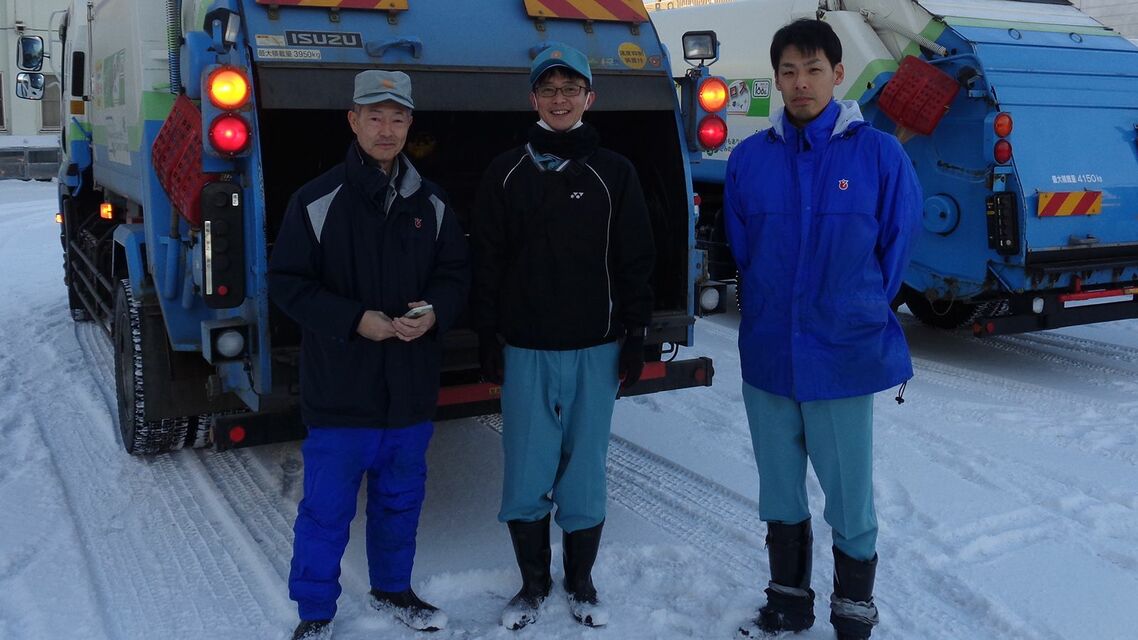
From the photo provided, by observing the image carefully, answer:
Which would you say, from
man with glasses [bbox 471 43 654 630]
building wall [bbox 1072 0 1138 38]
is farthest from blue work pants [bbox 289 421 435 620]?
building wall [bbox 1072 0 1138 38]

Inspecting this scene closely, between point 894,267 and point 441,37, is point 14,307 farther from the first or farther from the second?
point 894,267

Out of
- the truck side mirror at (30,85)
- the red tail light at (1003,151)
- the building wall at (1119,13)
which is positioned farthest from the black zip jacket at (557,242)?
the building wall at (1119,13)

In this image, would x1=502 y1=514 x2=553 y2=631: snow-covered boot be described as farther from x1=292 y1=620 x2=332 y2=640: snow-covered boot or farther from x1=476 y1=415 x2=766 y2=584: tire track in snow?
x1=476 y1=415 x2=766 y2=584: tire track in snow

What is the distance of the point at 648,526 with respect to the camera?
396 cm

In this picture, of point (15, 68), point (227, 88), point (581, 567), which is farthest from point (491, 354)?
point (15, 68)

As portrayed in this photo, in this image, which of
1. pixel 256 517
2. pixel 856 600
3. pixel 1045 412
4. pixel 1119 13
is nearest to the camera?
pixel 856 600

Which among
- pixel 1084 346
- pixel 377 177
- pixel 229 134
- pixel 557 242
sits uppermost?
pixel 229 134

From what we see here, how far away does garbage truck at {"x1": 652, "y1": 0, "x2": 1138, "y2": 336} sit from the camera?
6.02 m

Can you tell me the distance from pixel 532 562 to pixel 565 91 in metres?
1.49

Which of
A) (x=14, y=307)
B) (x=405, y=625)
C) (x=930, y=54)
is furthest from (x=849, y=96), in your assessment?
(x=14, y=307)

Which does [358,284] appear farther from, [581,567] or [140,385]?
[140,385]

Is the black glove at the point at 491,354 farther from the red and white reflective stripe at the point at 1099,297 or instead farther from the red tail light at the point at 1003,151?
the red and white reflective stripe at the point at 1099,297

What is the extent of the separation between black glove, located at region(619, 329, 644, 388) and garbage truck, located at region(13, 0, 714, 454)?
500 mm

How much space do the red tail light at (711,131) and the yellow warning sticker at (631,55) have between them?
1.17 feet
